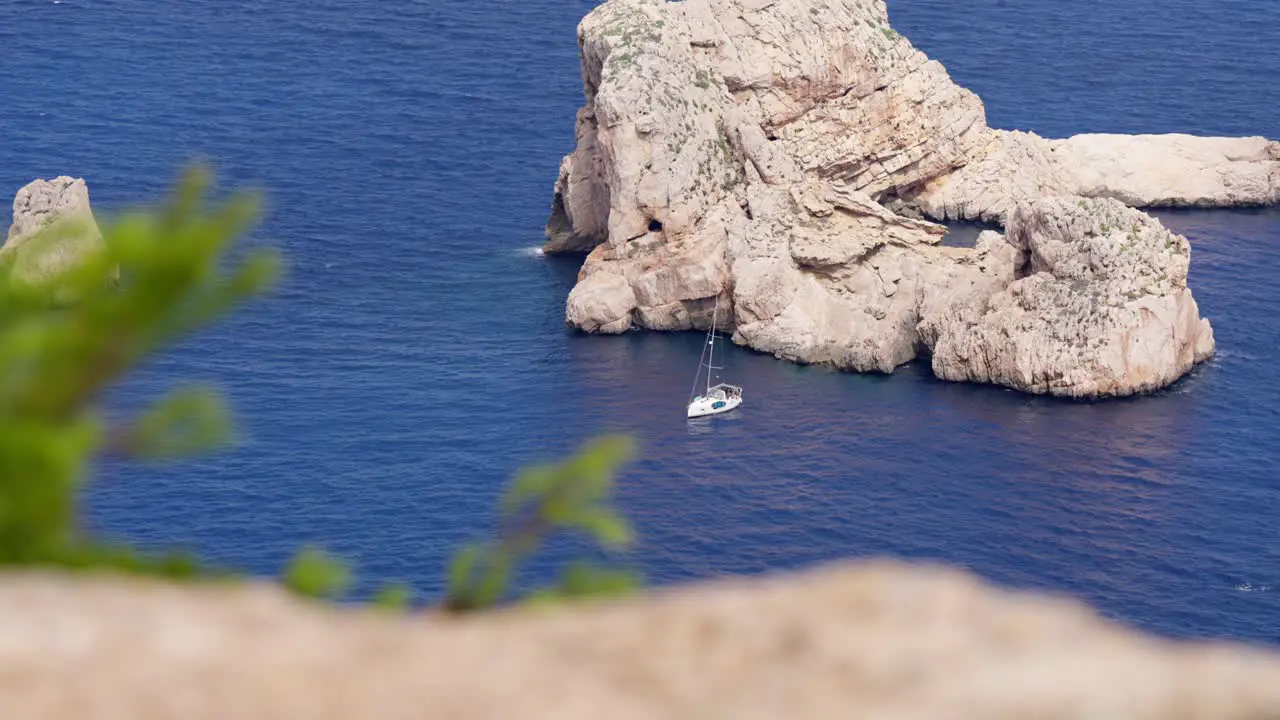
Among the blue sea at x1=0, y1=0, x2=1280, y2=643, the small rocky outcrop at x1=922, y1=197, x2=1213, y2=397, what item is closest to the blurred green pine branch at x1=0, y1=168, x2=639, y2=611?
the blue sea at x1=0, y1=0, x2=1280, y2=643

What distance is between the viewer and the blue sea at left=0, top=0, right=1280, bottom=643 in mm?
87000

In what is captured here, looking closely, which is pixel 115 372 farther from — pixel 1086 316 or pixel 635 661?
pixel 1086 316

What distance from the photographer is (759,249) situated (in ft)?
382

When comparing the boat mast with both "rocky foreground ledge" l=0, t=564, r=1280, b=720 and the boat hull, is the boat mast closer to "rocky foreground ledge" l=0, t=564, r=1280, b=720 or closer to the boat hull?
the boat hull

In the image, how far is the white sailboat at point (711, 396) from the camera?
104562 millimetres

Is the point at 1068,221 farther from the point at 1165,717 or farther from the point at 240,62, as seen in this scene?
the point at 1165,717

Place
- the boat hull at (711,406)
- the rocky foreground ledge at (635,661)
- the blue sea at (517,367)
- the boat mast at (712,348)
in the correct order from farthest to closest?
1. the boat mast at (712,348)
2. the boat hull at (711,406)
3. the blue sea at (517,367)
4. the rocky foreground ledge at (635,661)

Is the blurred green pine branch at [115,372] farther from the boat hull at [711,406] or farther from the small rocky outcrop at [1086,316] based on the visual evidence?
the small rocky outcrop at [1086,316]

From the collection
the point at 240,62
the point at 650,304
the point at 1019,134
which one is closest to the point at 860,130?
the point at 1019,134

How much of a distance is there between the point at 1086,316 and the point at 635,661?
94.0 m

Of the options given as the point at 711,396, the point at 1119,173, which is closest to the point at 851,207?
the point at 711,396

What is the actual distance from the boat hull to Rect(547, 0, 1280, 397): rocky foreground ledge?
9335mm

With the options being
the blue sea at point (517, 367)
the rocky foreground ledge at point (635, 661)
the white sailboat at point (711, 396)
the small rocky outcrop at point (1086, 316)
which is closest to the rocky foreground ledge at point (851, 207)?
the small rocky outcrop at point (1086, 316)

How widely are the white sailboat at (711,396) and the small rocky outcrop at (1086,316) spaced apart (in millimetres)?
13115
